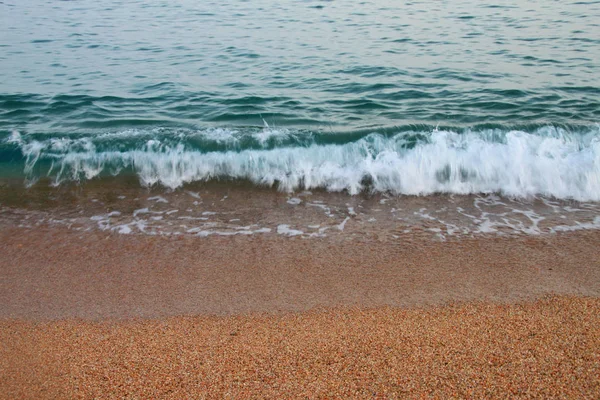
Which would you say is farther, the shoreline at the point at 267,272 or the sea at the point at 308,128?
the sea at the point at 308,128

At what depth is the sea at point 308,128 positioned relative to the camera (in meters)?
4.93

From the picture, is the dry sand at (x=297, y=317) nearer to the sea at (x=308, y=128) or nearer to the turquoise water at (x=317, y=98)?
the sea at (x=308, y=128)

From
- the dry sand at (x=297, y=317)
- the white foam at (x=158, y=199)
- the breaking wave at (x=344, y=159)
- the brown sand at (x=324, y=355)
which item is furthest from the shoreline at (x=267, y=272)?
the breaking wave at (x=344, y=159)

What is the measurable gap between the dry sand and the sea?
0.45 metres

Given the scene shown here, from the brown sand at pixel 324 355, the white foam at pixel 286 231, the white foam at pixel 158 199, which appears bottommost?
the white foam at pixel 158 199

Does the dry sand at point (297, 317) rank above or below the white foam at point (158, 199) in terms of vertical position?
above

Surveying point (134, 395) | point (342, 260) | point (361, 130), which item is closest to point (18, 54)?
point (361, 130)

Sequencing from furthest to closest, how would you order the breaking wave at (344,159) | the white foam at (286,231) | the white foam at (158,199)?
the breaking wave at (344,159) < the white foam at (158,199) < the white foam at (286,231)

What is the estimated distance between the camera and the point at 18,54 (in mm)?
11219

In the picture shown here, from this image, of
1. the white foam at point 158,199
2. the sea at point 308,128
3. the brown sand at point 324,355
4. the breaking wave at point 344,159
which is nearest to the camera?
the brown sand at point 324,355

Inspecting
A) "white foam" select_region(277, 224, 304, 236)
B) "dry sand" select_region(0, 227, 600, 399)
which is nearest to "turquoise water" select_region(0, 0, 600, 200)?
"white foam" select_region(277, 224, 304, 236)

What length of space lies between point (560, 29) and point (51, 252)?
1140 centimetres

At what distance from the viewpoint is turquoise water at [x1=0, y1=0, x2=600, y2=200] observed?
575 centimetres

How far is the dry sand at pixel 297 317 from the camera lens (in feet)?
8.85
